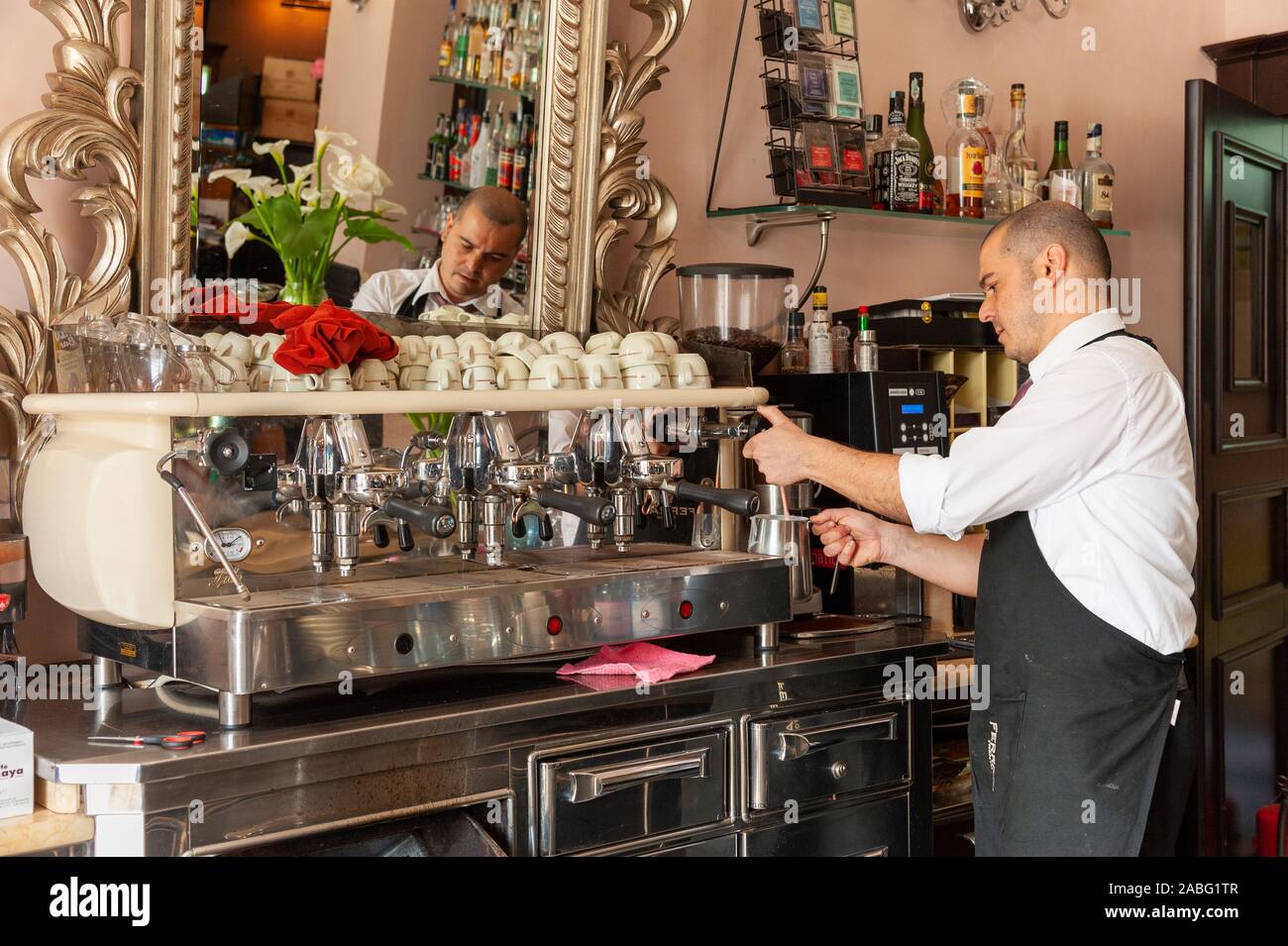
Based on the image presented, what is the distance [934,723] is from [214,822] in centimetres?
164

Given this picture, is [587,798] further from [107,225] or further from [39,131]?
[39,131]

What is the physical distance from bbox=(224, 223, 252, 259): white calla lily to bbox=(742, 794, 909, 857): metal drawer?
1.33 meters

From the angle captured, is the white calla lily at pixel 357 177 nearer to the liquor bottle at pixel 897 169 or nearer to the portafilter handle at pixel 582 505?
the portafilter handle at pixel 582 505

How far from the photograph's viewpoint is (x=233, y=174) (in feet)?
7.91

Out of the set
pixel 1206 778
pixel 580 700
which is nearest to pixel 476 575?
pixel 580 700

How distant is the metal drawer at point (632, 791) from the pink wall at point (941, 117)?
1289 mm

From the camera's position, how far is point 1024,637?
2258 mm

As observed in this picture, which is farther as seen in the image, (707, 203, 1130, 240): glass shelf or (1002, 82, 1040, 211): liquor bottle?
(1002, 82, 1040, 211): liquor bottle

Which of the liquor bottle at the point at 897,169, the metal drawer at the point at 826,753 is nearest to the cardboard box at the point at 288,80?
the metal drawer at the point at 826,753

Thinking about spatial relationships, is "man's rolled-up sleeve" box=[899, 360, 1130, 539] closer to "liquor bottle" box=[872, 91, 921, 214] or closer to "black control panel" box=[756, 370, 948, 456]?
"black control panel" box=[756, 370, 948, 456]

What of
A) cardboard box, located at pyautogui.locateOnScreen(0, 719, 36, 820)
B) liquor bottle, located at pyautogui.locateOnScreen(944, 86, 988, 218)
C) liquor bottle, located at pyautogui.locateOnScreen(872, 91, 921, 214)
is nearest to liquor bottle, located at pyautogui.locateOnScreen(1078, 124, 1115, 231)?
liquor bottle, located at pyautogui.locateOnScreen(944, 86, 988, 218)

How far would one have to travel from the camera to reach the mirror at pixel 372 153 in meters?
2.40

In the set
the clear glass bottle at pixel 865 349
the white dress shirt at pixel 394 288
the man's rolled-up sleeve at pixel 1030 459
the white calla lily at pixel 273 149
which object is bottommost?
the man's rolled-up sleeve at pixel 1030 459

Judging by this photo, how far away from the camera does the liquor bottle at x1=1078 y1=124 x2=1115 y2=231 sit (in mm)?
3861
